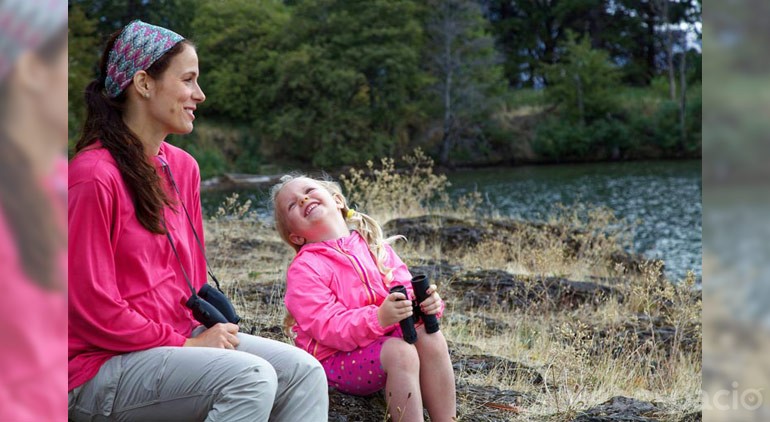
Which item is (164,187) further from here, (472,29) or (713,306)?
(472,29)

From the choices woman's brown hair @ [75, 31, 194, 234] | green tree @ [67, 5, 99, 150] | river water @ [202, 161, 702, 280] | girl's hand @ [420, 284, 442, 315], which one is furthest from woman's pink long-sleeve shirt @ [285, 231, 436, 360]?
green tree @ [67, 5, 99, 150]

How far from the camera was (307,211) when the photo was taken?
2.74m

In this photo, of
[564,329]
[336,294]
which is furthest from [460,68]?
[336,294]

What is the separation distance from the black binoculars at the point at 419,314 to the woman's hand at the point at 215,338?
0.51 metres

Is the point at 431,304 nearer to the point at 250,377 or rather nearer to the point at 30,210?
the point at 250,377

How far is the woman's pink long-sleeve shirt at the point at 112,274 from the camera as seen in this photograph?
1.84 m

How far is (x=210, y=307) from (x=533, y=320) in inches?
135

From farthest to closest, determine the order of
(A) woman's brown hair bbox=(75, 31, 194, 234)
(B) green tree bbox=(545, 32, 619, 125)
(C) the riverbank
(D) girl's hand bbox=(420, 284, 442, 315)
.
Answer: (B) green tree bbox=(545, 32, 619, 125) < (C) the riverbank < (D) girl's hand bbox=(420, 284, 442, 315) < (A) woman's brown hair bbox=(75, 31, 194, 234)

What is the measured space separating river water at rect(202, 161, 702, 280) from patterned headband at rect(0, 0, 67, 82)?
Result: 7.21m

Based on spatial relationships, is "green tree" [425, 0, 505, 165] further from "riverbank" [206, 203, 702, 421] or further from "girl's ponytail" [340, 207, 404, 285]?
"girl's ponytail" [340, 207, 404, 285]

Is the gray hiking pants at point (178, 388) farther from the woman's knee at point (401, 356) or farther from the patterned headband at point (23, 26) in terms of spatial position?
the patterned headband at point (23, 26)

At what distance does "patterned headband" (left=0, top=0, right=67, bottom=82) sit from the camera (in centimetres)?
57

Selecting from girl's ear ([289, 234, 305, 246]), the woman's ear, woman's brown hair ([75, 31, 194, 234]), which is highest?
the woman's ear

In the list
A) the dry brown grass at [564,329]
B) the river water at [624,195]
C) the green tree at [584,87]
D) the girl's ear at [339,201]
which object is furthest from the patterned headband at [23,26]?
the green tree at [584,87]
